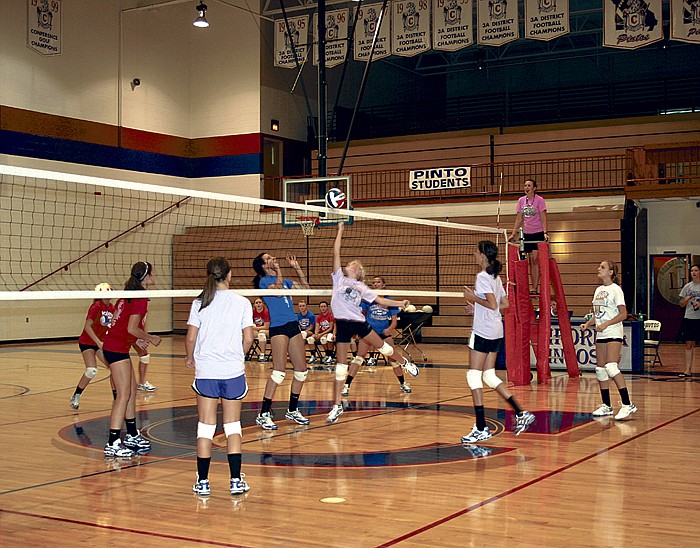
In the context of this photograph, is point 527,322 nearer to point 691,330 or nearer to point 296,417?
point 691,330

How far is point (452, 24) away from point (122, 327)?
1576 centimetres

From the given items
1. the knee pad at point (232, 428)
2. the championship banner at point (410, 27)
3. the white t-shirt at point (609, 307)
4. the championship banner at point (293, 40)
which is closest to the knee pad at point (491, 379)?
the white t-shirt at point (609, 307)

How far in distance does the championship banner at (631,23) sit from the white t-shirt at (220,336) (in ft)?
52.8

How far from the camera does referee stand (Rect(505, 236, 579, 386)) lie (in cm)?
1245

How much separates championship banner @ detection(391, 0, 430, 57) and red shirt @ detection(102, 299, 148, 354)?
15541 mm

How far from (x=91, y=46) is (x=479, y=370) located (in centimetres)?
1909

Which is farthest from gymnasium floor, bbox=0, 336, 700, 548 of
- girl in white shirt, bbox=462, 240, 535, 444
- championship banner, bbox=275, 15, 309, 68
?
championship banner, bbox=275, 15, 309, 68

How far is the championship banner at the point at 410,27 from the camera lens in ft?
69.5

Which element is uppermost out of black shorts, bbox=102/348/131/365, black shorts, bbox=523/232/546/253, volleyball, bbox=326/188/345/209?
volleyball, bbox=326/188/345/209

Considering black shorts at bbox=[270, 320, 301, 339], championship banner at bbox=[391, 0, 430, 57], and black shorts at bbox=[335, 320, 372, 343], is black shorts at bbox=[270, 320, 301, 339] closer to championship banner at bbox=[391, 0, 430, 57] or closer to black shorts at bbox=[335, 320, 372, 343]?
black shorts at bbox=[335, 320, 372, 343]

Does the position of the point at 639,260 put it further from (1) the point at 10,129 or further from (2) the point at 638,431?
(1) the point at 10,129

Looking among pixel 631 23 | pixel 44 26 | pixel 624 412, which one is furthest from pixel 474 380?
pixel 44 26

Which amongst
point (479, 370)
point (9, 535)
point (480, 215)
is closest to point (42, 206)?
point (480, 215)

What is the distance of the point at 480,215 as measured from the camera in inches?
864
